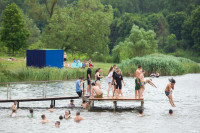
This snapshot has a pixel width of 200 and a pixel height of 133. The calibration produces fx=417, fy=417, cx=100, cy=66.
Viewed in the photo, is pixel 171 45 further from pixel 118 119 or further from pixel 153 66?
pixel 118 119

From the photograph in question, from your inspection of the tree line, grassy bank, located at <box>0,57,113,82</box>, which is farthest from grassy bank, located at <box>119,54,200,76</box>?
the tree line

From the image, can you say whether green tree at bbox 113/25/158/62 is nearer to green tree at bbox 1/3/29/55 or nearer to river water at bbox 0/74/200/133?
green tree at bbox 1/3/29/55

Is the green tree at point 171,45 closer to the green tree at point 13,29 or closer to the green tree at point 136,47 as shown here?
the green tree at point 136,47

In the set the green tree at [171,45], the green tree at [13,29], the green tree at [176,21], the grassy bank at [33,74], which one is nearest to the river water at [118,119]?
the grassy bank at [33,74]

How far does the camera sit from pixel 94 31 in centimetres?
7025

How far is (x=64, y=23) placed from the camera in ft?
226

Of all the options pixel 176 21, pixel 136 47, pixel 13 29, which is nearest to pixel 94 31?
pixel 136 47

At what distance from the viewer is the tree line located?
66938 mm

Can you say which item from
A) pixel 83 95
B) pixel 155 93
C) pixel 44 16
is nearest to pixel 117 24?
pixel 44 16

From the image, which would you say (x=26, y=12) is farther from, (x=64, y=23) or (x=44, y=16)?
(x=64, y=23)

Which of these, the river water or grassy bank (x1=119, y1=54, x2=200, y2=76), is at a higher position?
grassy bank (x1=119, y1=54, x2=200, y2=76)

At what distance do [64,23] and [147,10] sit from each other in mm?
61331

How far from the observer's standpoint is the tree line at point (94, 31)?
66.9m

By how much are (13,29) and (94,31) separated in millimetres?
13449
